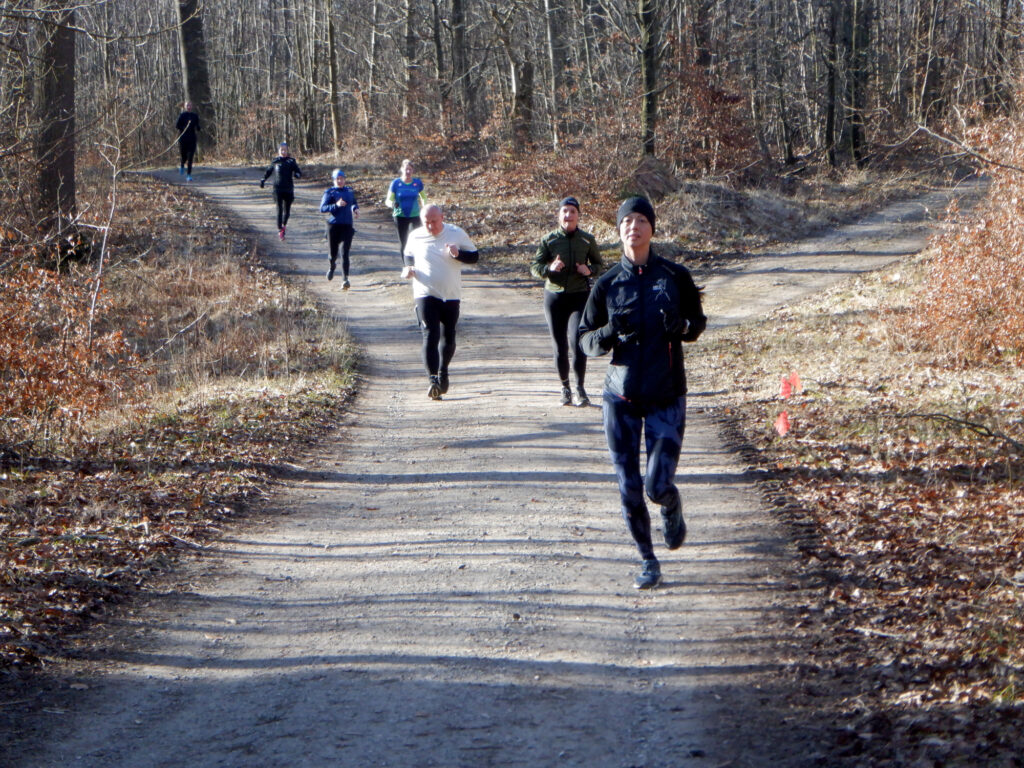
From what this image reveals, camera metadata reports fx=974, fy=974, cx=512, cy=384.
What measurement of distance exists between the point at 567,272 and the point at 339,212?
8835 millimetres

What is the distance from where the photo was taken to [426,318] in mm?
10523

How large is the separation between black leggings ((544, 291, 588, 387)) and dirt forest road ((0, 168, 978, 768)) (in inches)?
29.4

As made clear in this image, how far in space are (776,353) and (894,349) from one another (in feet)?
5.15

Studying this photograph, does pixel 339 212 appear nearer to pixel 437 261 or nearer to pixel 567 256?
pixel 437 261

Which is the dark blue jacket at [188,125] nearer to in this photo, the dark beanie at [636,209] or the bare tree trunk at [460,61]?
the bare tree trunk at [460,61]

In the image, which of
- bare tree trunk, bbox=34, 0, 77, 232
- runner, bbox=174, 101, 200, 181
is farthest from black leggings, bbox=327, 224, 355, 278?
runner, bbox=174, 101, 200, 181

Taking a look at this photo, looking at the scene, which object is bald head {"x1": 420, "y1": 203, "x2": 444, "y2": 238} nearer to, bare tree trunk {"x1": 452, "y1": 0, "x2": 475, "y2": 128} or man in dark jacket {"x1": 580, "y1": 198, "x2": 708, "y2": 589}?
man in dark jacket {"x1": 580, "y1": 198, "x2": 708, "y2": 589}

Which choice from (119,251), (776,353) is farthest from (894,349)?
(119,251)

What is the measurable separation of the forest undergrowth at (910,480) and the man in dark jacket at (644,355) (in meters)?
1.10

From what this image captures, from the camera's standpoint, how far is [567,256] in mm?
9633

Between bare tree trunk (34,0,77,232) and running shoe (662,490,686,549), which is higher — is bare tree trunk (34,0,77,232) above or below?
above

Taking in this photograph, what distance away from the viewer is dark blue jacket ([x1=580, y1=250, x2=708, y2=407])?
552 centimetres

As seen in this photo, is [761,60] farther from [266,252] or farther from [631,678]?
[631,678]

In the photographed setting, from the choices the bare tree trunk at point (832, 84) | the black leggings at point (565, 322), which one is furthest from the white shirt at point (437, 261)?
the bare tree trunk at point (832, 84)
